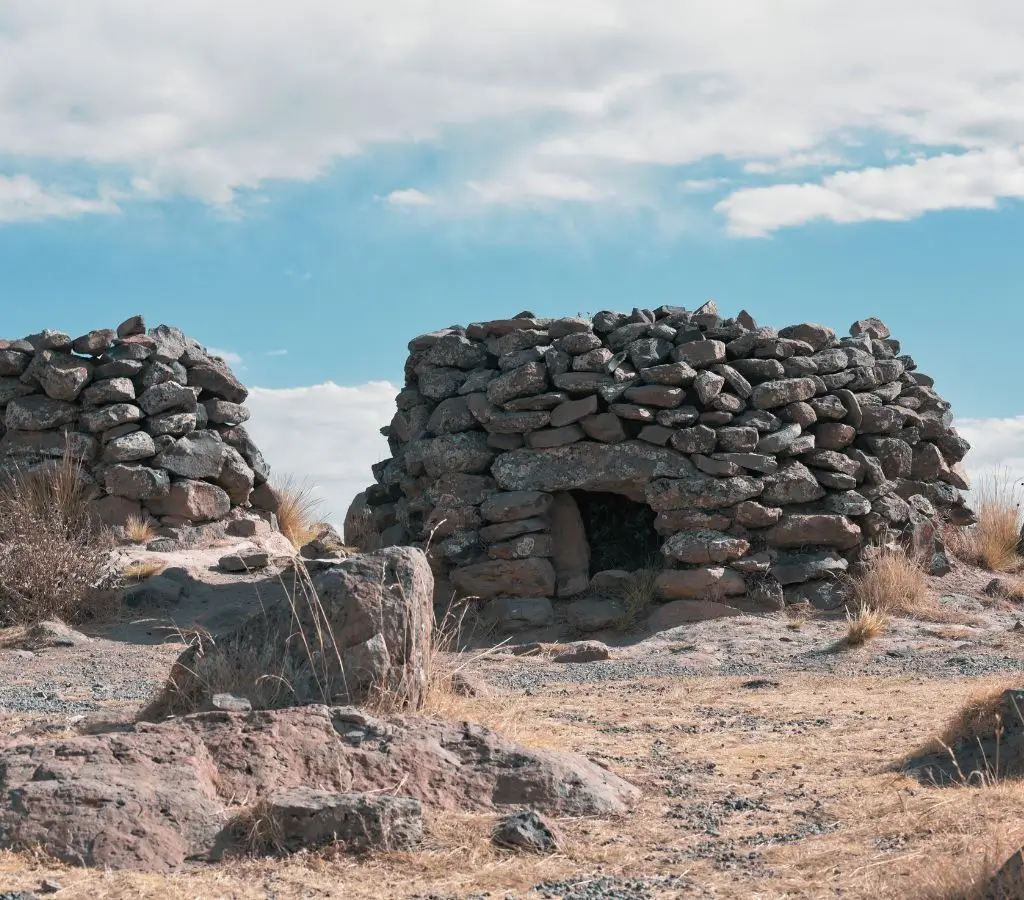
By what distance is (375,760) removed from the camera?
5.22m

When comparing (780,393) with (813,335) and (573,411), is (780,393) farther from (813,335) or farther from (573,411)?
(573,411)

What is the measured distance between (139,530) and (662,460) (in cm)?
597

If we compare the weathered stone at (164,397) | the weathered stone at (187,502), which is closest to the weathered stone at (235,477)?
the weathered stone at (187,502)

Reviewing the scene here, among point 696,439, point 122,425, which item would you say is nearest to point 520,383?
point 696,439

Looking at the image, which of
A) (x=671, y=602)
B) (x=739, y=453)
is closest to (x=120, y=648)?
(x=671, y=602)

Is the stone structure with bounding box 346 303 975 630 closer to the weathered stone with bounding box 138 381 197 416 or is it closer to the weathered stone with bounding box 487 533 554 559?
the weathered stone with bounding box 487 533 554 559

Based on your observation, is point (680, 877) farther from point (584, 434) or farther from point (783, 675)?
point (584, 434)

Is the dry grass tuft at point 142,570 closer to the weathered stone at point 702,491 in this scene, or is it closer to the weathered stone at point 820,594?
the weathered stone at point 702,491

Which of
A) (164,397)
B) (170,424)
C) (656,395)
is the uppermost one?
(164,397)

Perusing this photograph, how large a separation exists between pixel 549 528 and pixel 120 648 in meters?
4.13

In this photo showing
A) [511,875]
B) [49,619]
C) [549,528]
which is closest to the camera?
[511,875]

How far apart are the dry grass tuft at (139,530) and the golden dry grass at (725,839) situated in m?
8.09

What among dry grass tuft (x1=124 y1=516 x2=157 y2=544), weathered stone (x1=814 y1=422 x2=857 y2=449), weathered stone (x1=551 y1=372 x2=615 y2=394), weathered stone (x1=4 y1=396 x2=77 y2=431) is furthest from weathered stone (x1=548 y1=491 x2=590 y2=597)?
weathered stone (x1=4 y1=396 x2=77 y2=431)

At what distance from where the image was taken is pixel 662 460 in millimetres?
12047
